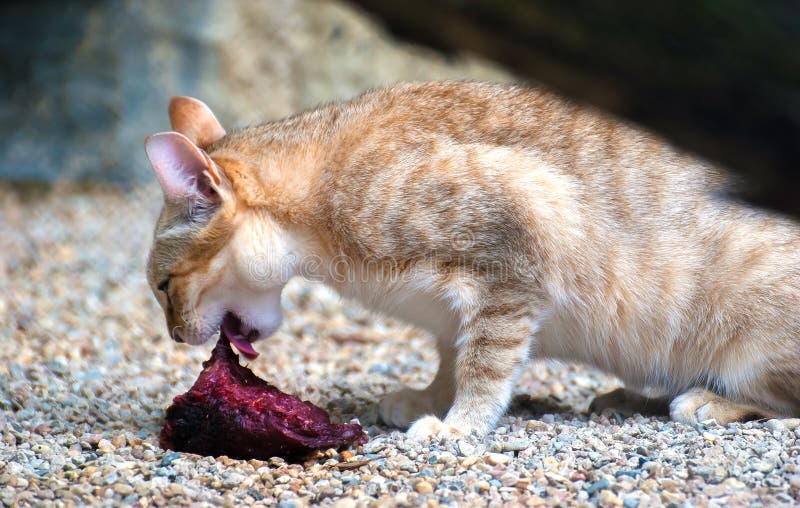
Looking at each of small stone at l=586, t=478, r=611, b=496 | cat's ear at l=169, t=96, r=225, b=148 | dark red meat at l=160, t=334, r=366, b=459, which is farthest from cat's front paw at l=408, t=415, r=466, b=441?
cat's ear at l=169, t=96, r=225, b=148

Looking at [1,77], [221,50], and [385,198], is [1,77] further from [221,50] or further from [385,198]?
[385,198]

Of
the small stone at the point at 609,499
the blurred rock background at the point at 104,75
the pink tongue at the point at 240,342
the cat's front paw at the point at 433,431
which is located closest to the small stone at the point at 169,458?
the pink tongue at the point at 240,342

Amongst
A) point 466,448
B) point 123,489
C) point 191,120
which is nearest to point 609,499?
point 466,448

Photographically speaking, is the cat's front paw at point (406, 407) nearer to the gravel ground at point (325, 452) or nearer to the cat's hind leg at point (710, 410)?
the gravel ground at point (325, 452)

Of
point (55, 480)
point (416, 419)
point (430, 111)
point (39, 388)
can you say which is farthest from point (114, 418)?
point (430, 111)

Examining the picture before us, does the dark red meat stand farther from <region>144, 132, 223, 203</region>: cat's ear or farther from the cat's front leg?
<region>144, 132, 223, 203</region>: cat's ear

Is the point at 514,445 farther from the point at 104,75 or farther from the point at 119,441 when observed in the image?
the point at 104,75
